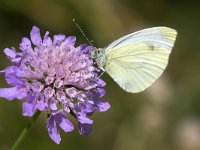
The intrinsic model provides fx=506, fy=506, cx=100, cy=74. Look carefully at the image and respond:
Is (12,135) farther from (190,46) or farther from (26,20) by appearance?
(190,46)

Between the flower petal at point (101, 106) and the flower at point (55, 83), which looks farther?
the flower petal at point (101, 106)

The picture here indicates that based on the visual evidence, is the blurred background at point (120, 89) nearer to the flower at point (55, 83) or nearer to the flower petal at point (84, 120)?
the flower at point (55, 83)

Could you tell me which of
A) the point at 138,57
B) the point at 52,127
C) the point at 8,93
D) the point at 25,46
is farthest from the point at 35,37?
the point at 138,57

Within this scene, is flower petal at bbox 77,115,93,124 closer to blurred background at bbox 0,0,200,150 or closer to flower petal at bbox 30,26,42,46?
flower petal at bbox 30,26,42,46

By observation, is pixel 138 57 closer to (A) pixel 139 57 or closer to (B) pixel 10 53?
(A) pixel 139 57

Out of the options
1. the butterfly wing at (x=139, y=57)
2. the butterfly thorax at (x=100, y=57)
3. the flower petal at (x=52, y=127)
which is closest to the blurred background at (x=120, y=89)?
the butterfly wing at (x=139, y=57)

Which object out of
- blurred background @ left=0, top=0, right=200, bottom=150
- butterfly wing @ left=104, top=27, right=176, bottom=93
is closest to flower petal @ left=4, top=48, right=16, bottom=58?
butterfly wing @ left=104, top=27, right=176, bottom=93
